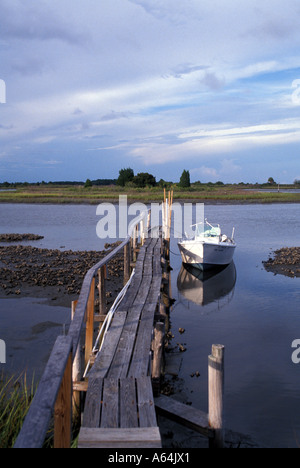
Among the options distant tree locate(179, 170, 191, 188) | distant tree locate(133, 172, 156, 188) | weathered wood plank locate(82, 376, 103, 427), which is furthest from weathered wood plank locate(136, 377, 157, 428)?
distant tree locate(133, 172, 156, 188)

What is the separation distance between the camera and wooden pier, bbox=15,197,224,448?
323 cm

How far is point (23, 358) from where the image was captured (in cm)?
1002

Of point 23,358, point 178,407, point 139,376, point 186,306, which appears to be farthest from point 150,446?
point 186,306

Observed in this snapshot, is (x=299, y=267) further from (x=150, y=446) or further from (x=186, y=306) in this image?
(x=150, y=446)

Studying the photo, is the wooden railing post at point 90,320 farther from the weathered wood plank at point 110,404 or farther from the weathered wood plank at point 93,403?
the weathered wood plank at point 110,404

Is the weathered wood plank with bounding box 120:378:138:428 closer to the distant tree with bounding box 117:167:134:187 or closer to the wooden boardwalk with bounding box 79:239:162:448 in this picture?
the wooden boardwalk with bounding box 79:239:162:448

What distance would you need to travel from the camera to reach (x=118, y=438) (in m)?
4.27

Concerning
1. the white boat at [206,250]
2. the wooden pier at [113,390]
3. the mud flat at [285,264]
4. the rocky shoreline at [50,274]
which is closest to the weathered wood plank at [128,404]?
the wooden pier at [113,390]

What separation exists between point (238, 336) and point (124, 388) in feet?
23.8

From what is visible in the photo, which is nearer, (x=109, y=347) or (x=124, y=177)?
(x=109, y=347)

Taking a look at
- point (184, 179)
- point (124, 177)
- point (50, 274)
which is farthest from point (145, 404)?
point (124, 177)

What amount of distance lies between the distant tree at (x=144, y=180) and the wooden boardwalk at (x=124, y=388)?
95.4 meters

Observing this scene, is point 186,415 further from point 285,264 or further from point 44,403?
point 285,264

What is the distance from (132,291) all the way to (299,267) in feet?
41.6
